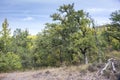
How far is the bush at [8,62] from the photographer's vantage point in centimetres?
4583

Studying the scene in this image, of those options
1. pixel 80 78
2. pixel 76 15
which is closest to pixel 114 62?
pixel 80 78

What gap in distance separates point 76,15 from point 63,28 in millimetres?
2726

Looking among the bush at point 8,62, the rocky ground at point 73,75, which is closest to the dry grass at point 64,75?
the rocky ground at point 73,75

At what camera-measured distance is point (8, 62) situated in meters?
46.2

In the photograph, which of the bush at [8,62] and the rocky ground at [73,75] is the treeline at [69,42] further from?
the rocky ground at [73,75]

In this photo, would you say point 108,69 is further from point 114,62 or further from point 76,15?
point 76,15

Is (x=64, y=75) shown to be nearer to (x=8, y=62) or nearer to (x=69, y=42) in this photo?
(x=69, y=42)

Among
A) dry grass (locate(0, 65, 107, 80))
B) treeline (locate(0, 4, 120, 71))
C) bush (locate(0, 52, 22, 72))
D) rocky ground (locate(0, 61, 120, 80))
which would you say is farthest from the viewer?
bush (locate(0, 52, 22, 72))

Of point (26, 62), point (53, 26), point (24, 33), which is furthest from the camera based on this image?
point (24, 33)

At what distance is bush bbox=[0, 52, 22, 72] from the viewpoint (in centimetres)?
4583

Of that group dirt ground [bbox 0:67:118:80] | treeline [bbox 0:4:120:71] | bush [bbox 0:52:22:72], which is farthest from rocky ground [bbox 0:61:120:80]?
bush [bbox 0:52:22:72]

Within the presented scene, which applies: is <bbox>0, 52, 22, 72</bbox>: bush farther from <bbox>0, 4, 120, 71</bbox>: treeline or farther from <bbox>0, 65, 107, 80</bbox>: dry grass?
<bbox>0, 65, 107, 80</bbox>: dry grass

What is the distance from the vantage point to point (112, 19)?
4947 cm

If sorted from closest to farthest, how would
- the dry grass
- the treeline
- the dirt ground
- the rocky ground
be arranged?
the rocky ground → the dirt ground → the dry grass → the treeline
